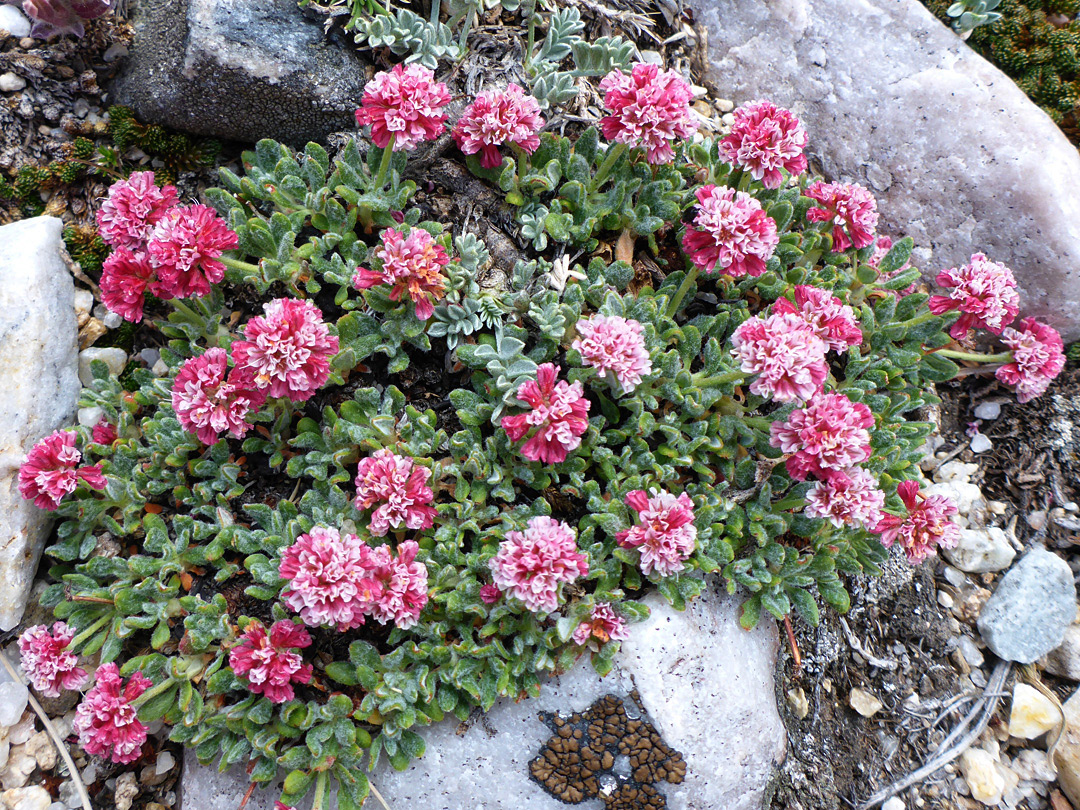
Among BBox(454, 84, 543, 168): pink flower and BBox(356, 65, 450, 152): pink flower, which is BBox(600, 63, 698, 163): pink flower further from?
BBox(356, 65, 450, 152): pink flower

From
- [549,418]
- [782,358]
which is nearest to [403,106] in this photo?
[549,418]

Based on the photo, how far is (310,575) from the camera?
320 centimetres

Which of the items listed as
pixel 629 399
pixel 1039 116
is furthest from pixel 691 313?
pixel 1039 116

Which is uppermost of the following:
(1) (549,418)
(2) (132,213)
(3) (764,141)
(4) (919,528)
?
(3) (764,141)

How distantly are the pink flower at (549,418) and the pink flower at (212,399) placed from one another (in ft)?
4.21

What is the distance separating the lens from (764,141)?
3.83 metres

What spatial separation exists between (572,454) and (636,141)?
1727 millimetres

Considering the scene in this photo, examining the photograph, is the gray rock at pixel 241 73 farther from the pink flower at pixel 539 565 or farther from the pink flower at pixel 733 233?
the pink flower at pixel 539 565

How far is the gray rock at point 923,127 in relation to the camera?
4.93 metres

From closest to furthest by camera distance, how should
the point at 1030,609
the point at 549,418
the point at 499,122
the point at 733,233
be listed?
the point at 549,418 → the point at 733,233 → the point at 499,122 → the point at 1030,609

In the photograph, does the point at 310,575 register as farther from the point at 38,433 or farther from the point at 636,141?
the point at 636,141

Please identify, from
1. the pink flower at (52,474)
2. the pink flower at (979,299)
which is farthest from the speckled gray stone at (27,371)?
the pink flower at (979,299)

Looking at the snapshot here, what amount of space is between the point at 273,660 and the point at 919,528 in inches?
130

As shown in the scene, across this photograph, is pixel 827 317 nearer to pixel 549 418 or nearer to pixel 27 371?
pixel 549 418
